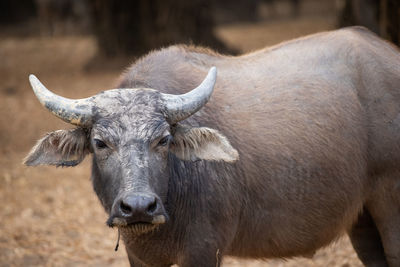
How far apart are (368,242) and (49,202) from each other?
4895 millimetres

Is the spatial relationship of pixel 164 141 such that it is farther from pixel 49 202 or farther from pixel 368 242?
pixel 49 202

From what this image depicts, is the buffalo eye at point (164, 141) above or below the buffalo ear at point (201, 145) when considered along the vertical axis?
above

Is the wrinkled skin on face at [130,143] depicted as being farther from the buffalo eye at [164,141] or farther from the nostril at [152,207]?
the nostril at [152,207]

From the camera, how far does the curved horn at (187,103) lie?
392 cm

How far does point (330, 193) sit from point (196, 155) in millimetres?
1278

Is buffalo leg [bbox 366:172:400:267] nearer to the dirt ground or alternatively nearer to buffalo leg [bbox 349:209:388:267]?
buffalo leg [bbox 349:209:388:267]

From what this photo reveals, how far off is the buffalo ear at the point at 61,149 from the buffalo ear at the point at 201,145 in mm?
653

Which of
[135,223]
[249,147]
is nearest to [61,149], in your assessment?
[135,223]

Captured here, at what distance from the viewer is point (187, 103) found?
393cm

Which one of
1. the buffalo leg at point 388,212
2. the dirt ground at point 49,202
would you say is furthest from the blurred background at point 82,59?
the buffalo leg at point 388,212

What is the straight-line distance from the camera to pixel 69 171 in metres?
9.68

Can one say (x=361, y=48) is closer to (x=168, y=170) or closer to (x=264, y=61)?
(x=264, y=61)

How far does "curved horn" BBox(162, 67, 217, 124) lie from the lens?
3.92 m

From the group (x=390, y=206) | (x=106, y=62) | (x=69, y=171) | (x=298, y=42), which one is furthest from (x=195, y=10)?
(x=390, y=206)
